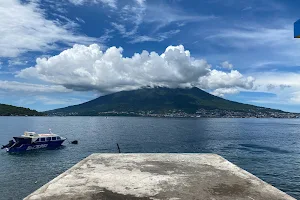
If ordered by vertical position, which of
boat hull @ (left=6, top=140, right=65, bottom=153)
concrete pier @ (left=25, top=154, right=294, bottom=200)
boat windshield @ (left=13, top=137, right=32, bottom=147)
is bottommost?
boat hull @ (left=6, top=140, right=65, bottom=153)

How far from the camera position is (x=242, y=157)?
67000mm

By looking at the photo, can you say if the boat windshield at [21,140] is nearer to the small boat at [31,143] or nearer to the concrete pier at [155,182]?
the small boat at [31,143]

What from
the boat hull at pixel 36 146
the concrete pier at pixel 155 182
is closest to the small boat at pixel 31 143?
the boat hull at pixel 36 146

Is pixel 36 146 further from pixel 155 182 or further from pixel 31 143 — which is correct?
pixel 155 182

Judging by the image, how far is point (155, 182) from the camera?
12734mm

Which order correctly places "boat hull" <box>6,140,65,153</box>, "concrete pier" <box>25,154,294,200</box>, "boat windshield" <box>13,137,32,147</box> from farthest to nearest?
"boat windshield" <box>13,137,32,147</box> < "boat hull" <box>6,140,65,153</box> < "concrete pier" <box>25,154,294,200</box>

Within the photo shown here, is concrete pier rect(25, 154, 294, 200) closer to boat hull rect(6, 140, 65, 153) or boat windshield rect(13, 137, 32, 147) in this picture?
boat hull rect(6, 140, 65, 153)

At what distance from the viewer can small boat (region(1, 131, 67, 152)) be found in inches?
2916

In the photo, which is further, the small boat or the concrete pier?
the small boat

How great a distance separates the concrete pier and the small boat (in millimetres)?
66827

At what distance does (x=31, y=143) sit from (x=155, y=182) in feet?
248

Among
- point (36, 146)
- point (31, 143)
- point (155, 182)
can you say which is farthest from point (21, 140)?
point (155, 182)

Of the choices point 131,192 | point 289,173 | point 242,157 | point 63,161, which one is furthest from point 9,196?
point 242,157

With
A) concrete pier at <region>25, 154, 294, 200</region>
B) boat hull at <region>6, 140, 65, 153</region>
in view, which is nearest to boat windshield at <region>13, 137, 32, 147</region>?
boat hull at <region>6, 140, 65, 153</region>
